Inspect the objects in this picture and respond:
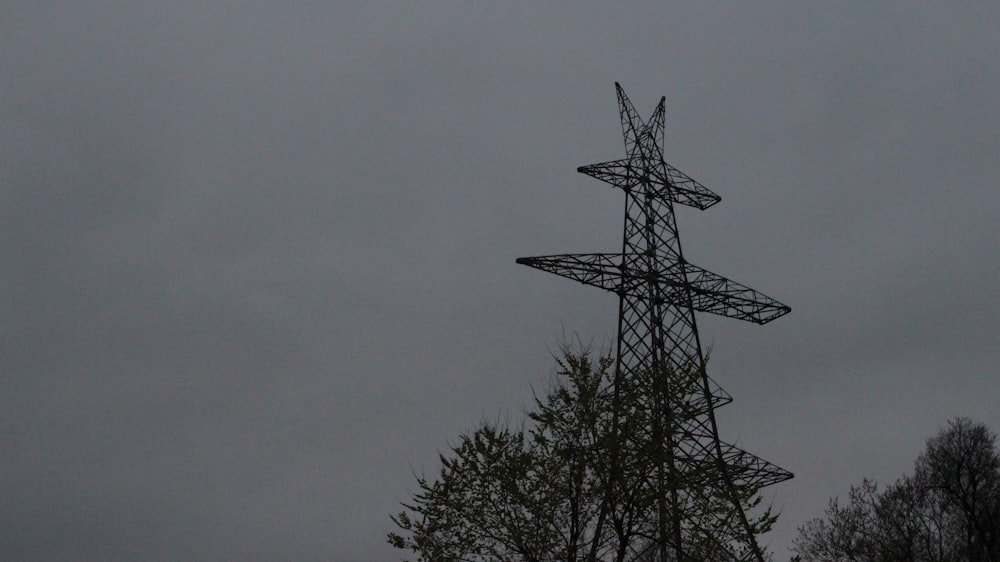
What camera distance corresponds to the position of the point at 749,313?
27.7m

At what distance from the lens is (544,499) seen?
1897cm

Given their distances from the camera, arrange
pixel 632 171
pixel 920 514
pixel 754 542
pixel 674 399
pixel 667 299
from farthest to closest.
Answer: pixel 920 514
pixel 632 171
pixel 667 299
pixel 674 399
pixel 754 542

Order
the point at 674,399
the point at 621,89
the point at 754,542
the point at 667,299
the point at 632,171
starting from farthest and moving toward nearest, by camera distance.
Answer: the point at 621,89 < the point at 632,171 < the point at 667,299 < the point at 674,399 < the point at 754,542

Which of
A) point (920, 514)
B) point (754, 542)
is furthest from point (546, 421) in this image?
point (920, 514)

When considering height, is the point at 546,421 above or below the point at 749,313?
below

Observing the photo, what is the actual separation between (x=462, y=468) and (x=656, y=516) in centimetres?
452

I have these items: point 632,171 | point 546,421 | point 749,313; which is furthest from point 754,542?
point 632,171

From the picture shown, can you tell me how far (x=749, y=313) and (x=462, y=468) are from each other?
41.5 ft

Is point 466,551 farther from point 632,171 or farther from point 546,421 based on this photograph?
point 632,171

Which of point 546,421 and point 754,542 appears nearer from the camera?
point 754,542

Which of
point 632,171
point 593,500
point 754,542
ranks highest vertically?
point 632,171

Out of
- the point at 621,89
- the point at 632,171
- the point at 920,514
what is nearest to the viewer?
the point at 632,171

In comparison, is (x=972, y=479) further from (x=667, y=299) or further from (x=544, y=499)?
(x=544, y=499)

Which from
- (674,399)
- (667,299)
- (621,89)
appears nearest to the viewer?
(674,399)
